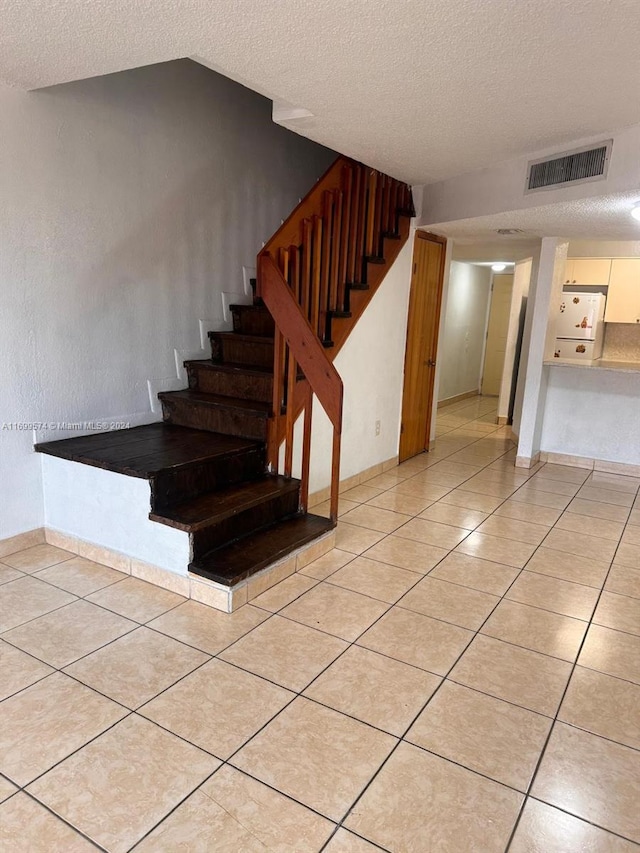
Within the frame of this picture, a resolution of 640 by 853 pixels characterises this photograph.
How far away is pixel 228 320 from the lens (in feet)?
14.9

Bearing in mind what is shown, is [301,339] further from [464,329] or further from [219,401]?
[464,329]

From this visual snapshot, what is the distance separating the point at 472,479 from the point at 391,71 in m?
3.44

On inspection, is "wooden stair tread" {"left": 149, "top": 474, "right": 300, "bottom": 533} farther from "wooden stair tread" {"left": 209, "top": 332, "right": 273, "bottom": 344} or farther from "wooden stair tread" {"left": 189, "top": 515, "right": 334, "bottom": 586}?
"wooden stair tread" {"left": 209, "top": 332, "right": 273, "bottom": 344}

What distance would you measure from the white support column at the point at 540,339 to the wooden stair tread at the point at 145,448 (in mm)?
3203

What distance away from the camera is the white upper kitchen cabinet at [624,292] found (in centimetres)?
610

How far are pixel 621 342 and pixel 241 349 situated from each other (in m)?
4.61

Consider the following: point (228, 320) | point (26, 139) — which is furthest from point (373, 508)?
point (26, 139)

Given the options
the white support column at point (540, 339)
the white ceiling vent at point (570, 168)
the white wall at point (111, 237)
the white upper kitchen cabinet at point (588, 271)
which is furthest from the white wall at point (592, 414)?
the white wall at point (111, 237)

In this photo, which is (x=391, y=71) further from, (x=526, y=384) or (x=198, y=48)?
(x=526, y=384)

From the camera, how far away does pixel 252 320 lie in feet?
14.5

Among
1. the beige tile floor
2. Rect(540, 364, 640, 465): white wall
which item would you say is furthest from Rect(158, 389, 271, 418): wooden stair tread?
Rect(540, 364, 640, 465): white wall

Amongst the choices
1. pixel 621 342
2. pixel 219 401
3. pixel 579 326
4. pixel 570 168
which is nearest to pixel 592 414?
pixel 579 326

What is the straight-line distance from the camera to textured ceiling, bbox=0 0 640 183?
2.02m

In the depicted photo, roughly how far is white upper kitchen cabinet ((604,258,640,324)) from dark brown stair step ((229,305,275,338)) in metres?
4.01
